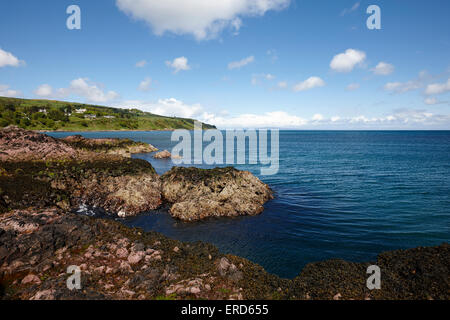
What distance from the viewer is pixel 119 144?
84938mm

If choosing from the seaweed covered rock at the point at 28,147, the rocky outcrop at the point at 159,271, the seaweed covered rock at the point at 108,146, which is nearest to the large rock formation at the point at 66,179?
the seaweed covered rock at the point at 28,147

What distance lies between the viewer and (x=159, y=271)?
14.3 metres

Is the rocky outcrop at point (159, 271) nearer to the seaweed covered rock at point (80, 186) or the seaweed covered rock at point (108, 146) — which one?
the seaweed covered rock at point (80, 186)

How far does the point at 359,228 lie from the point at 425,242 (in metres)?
5.53

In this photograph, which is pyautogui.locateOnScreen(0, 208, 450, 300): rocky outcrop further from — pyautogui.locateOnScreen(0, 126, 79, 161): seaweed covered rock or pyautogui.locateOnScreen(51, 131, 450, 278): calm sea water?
pyautogui.locateOnScreen(0, 126, 79, 161): seaweed covered rock

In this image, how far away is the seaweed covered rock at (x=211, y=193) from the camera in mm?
28953

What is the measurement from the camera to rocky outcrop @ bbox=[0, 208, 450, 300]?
12695 millimetres

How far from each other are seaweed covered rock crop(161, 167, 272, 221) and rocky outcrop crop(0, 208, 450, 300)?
10.7 meters

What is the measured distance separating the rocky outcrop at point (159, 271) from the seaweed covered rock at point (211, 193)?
10.7 m

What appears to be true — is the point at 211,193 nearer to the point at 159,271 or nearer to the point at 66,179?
the point at 159,271

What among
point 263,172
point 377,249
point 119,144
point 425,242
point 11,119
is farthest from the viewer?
point 11,119

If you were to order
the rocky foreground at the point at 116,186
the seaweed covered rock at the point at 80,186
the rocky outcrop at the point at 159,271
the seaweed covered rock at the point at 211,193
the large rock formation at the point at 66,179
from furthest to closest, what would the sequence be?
the seaweed covered rock at the point at 211,193, the rocky foreground at the point at 116,186, the large rock formation at the point at 66,179, the seaweed covered rock at the point at 80,186, the rocky outcrop at the point at 159,271
